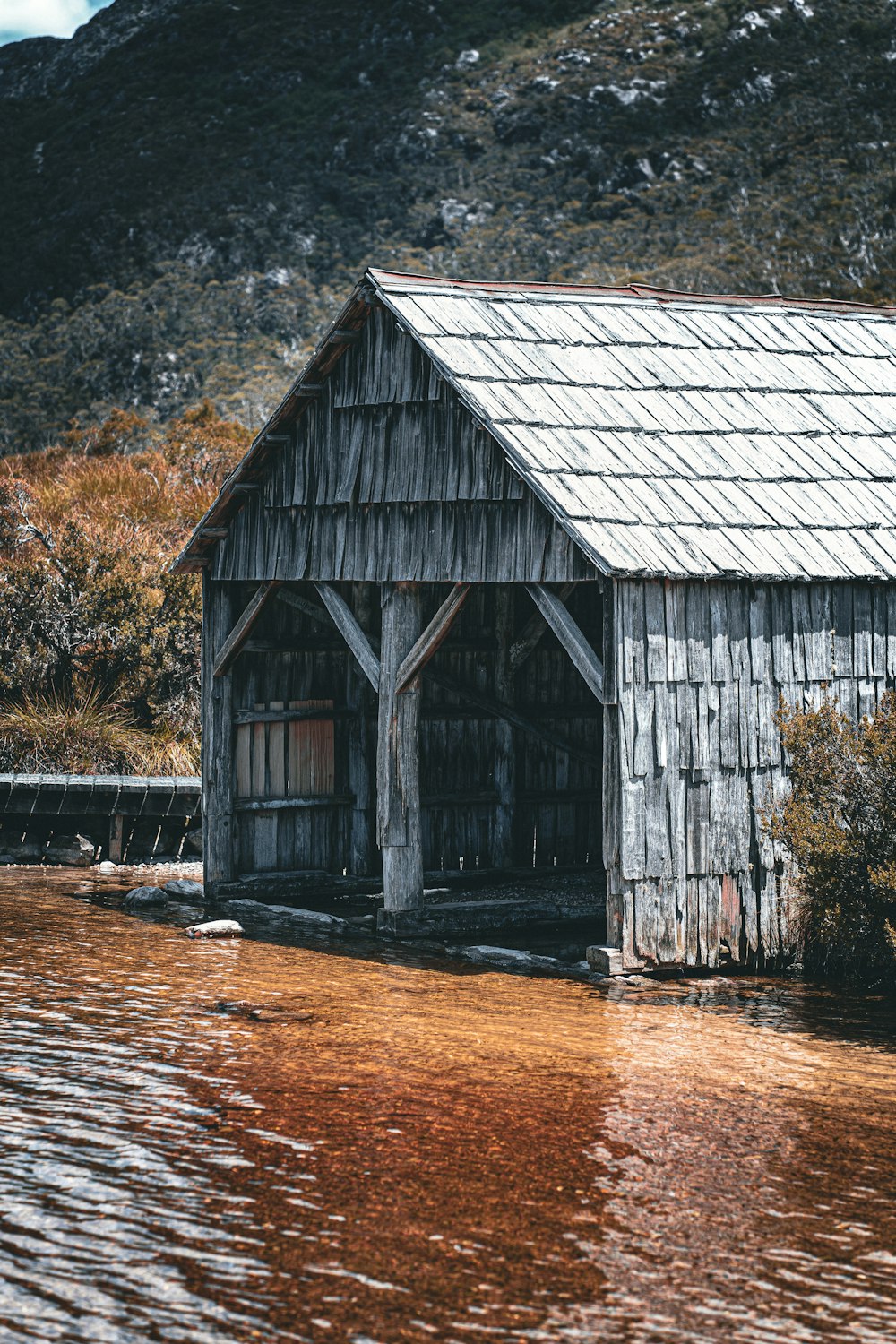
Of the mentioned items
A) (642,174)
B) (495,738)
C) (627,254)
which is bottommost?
(495,738)

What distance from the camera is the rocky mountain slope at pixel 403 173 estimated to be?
4481 cm

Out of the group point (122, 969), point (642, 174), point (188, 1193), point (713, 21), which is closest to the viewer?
point (188, 1193)

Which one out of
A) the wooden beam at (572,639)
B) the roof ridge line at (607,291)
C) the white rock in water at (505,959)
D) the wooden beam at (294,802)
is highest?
the roof ridge line at (607,291)

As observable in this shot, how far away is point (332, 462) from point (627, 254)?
108ft

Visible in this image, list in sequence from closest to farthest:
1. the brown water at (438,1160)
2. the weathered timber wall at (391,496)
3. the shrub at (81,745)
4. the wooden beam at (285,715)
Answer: the brown water at (438,1160), the weathered timber wall at (391,496), the wooden beam at (285,715), the shrub at (81,745)

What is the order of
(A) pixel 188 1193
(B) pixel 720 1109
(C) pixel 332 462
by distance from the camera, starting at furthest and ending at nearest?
(C) pixel 332 462, (B) pixel 720 1109, (A) pixel 188 1193

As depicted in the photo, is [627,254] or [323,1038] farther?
[627,254]

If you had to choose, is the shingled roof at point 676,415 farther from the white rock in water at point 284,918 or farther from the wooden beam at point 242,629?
the white rock in water at point 284,918

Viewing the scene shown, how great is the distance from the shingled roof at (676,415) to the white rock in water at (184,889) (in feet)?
10.0

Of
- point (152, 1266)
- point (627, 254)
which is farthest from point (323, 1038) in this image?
point (627, 254)

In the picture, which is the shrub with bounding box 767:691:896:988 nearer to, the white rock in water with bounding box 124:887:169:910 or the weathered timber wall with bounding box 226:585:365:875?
the weathered timber wall with bounding box 226:585:365:875

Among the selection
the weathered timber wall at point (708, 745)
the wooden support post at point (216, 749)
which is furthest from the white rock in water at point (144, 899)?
the weathered timber wall at point (708, 745)

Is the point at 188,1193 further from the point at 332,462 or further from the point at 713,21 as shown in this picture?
the point at 713,21

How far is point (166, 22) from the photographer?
6619 centimetres
